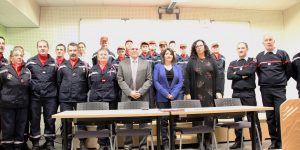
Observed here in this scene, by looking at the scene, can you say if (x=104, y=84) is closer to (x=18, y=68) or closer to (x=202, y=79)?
(x=18, y=68)

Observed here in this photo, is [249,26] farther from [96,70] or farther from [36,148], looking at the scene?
[36,148]

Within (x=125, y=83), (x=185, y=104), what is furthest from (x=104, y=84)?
(x=185, y=104)

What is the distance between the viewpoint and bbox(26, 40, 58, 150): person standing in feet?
14.7

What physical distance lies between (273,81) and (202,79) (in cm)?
110

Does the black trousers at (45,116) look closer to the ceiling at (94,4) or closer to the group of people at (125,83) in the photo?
the group of people at (125,83)

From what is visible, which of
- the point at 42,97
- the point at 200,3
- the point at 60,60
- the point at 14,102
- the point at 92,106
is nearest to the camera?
the point at 92,106

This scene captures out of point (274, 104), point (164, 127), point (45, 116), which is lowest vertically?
point (164, 127)

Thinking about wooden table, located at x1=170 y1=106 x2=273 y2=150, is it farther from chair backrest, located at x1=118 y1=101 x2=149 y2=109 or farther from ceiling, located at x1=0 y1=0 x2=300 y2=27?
ceiling, located at x1=0 y1=0 x2=300 y2=27

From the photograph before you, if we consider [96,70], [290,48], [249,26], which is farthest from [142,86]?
[290,48]

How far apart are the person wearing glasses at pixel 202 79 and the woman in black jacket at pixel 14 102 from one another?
8.25ft

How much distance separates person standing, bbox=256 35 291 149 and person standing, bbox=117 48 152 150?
5.91 feet

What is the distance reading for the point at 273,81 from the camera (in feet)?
14.1

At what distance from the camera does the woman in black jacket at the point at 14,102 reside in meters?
4.17

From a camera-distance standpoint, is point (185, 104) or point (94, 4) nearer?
point (185, 104)
